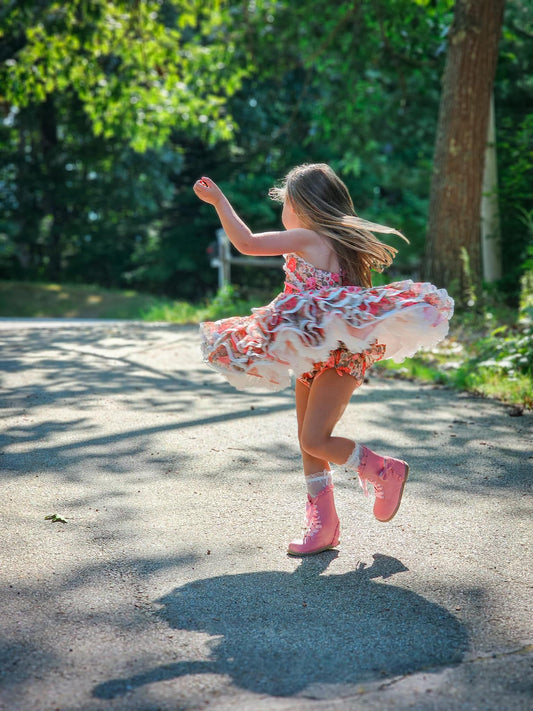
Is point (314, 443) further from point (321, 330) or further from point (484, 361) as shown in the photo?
point (484, 361)

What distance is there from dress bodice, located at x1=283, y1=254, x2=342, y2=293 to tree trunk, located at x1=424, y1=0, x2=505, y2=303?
6.34 m

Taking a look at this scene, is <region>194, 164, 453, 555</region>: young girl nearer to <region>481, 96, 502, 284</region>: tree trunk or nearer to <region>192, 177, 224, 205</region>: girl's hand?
<region>192, 177, 224, 205</region>: girl's hand

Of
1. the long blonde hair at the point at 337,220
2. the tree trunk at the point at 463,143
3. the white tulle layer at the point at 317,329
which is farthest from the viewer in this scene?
the tree trunk at the point at 463,143

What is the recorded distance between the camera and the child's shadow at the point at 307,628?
2.29 m

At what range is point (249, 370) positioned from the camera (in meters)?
3.21

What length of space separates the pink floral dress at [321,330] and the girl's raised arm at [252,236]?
108 millimetres

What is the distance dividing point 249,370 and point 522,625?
1.39m

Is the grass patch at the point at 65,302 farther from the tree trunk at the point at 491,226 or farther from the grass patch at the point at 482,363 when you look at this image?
the grass patch at the point at 482,363

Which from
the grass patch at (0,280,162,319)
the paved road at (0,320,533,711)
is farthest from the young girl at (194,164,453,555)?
the grass patch at (0,280,162,319)

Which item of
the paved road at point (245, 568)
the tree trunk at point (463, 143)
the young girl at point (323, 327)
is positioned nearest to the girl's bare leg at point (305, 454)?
the young girl at point (323, 327)

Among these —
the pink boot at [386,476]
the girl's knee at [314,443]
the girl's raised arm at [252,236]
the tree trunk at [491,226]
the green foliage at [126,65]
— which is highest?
the green foliage at [126,65]

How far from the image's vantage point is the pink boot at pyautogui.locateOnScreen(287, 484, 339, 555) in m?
3.27

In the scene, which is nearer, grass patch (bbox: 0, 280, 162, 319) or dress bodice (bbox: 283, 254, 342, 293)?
dress bodice (bbox: 283, 254, 342, 293)

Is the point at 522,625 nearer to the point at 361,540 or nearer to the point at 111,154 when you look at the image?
the point at 361,540
